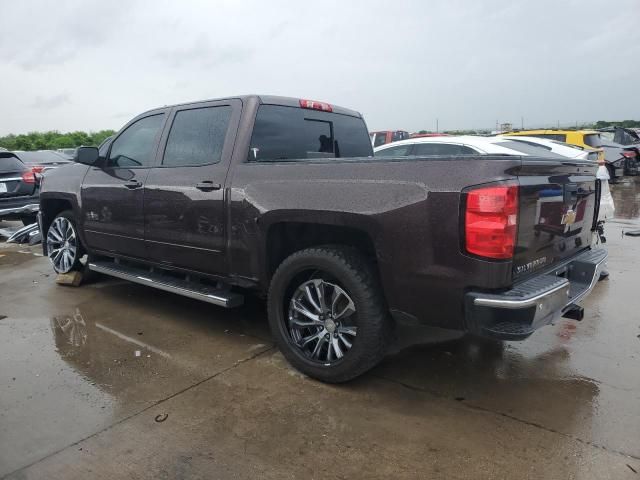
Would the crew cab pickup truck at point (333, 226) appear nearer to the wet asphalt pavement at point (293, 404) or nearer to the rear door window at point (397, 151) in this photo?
the wet asphalt pavement at point (293, 404)

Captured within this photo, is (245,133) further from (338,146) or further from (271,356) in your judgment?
(271,356)

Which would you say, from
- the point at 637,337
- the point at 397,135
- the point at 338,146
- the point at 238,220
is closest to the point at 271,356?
the point at 238,220

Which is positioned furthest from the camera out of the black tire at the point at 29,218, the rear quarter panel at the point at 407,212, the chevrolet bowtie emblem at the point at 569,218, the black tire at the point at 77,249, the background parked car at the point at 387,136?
the background parked car at the point at 387,136

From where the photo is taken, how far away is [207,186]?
3930mm

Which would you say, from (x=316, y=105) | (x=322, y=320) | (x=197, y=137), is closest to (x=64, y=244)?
(x=197, y=137)

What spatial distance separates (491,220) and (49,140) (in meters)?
44.1

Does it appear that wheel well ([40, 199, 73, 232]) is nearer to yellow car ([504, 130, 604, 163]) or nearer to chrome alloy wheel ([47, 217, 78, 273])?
chrome alloy wheel ([47, 217, 78, 273])

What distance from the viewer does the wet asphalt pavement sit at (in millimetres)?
2572

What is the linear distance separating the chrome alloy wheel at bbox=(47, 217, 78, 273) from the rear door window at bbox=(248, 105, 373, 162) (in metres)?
2.87

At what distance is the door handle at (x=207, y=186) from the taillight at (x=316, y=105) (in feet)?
3.57

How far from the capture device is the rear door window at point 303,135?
4.01 metres

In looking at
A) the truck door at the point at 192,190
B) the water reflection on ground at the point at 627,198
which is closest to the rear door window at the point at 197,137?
the truck door at the point at 192,190

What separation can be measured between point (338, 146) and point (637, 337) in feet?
9.66

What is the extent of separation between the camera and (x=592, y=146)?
1249 centimetres
